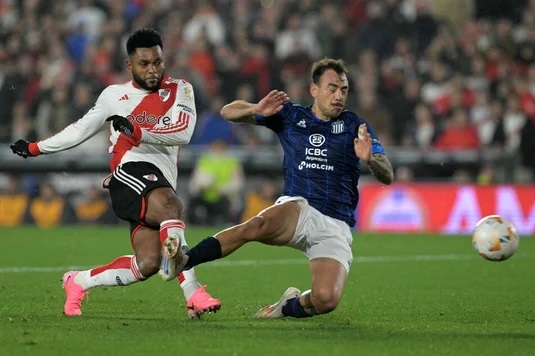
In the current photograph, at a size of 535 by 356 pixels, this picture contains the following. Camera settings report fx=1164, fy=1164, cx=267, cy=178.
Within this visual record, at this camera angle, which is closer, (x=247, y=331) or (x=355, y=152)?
(x=247, y=331)

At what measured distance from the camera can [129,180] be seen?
8.60 meters

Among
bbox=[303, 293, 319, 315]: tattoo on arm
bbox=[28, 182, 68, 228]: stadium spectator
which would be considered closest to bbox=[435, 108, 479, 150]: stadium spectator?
bbox=[28, 182, 68, 228]: stadium spectator

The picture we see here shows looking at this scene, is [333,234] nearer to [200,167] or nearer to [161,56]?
[161,56]

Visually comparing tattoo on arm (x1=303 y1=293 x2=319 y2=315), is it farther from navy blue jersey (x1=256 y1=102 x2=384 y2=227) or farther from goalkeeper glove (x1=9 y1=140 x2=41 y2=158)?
goalkeeper glove (x1=9 y1=140 x2=41 y2=158)

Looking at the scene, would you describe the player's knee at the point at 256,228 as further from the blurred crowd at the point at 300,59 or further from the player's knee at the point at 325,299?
the blurred crowd at the point at 300,59

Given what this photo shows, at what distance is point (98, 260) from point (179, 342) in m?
7.02

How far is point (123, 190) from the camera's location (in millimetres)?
8633

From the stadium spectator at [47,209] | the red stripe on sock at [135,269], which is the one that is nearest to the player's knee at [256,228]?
the red stripe on sock at [135,269]

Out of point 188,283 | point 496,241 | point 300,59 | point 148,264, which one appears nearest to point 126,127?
point 148,264

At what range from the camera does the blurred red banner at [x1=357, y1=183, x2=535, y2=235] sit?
18.6 m

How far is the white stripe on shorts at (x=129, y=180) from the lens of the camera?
854 centimetres

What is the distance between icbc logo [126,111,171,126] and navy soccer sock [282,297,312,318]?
1637 millimetres

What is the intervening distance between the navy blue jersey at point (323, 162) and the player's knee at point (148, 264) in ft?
3.87

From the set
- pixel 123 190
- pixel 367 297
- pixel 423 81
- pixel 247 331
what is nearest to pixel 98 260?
pixel 367 297
